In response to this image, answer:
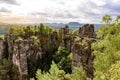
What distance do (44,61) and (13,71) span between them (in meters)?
13.3

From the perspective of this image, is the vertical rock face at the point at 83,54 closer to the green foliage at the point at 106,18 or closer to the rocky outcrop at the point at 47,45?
the rocky outcrop at the point at 47,45

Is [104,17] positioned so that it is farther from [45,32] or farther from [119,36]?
[45,32]

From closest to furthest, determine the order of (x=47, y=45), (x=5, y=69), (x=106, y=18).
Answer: (x=106, y=18), (x=5, y=69), (x=47, y=45)

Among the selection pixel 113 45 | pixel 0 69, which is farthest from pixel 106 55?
pixel 0 69

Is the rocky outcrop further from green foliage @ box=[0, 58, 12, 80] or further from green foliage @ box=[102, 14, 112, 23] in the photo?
green foliage @ box=[102, 14, 112, 23]

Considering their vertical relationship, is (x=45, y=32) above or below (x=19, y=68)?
above

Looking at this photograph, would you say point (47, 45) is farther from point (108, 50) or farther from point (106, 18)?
point (108, 50)

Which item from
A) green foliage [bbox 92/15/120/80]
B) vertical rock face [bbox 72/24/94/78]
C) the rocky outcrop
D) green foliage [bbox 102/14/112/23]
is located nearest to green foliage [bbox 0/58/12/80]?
the rocky outcrop

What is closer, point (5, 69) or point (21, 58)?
point (21, 58)

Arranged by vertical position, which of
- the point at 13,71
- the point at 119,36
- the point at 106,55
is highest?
the point at 119,36

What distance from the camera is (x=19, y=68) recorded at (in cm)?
9500

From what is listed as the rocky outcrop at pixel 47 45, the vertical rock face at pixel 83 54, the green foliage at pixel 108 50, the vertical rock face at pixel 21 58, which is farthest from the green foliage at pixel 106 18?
the vertical rock face at pixel 21 58

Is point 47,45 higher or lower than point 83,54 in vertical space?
lower

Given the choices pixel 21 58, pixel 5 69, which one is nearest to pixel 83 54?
pixel 21 58
